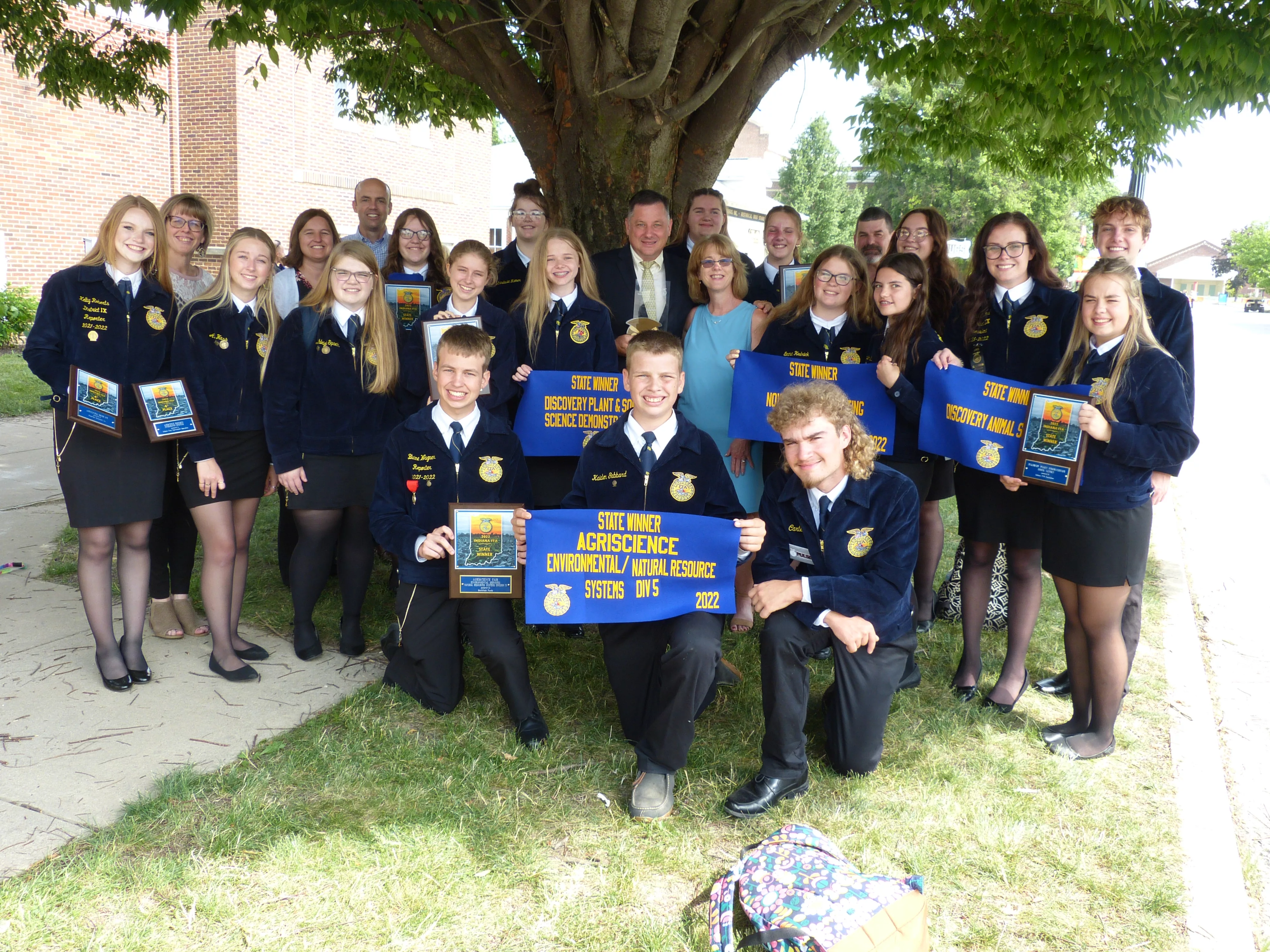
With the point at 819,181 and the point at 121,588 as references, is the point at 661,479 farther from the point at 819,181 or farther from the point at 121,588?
the point at 819,181

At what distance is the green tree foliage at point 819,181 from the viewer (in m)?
62.5

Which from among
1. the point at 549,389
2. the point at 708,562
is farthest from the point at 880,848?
the point at 549,389

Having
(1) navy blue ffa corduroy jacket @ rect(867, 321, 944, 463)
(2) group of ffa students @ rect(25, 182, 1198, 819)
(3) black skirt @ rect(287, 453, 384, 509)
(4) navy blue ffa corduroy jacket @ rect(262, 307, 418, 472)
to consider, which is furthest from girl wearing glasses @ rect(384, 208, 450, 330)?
(1) navy blue ffa corduroy jacket @ rect(867, 321, 944, 463)

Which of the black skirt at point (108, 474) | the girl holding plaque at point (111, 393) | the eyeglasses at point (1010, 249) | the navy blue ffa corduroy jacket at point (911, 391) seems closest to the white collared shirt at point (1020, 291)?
the eyeglasses at point (1010, 249)

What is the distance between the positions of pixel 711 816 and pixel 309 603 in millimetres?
2567

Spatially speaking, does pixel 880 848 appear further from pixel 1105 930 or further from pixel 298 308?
pixel 298 308

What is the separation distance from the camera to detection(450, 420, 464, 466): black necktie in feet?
14.6

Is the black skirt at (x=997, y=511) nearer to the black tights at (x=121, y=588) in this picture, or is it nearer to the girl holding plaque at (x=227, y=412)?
the girl holding plaque at (x=227, y=412)

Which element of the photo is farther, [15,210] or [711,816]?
[15,210]

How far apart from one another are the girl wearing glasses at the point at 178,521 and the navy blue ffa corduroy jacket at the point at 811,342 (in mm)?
2978

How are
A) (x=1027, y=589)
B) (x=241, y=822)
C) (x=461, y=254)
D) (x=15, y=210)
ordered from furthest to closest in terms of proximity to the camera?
1. (x=15, y=210)
2. (x=461, y=254)
3. (x=1027, y=589)
4. (x=241, y=822)

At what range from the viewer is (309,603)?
5.10 m

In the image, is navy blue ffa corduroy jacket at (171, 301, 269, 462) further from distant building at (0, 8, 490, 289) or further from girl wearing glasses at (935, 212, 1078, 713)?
distant building at (0, 8, 490, 289)

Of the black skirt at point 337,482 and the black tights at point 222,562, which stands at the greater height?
the black skirt at point 337,482
